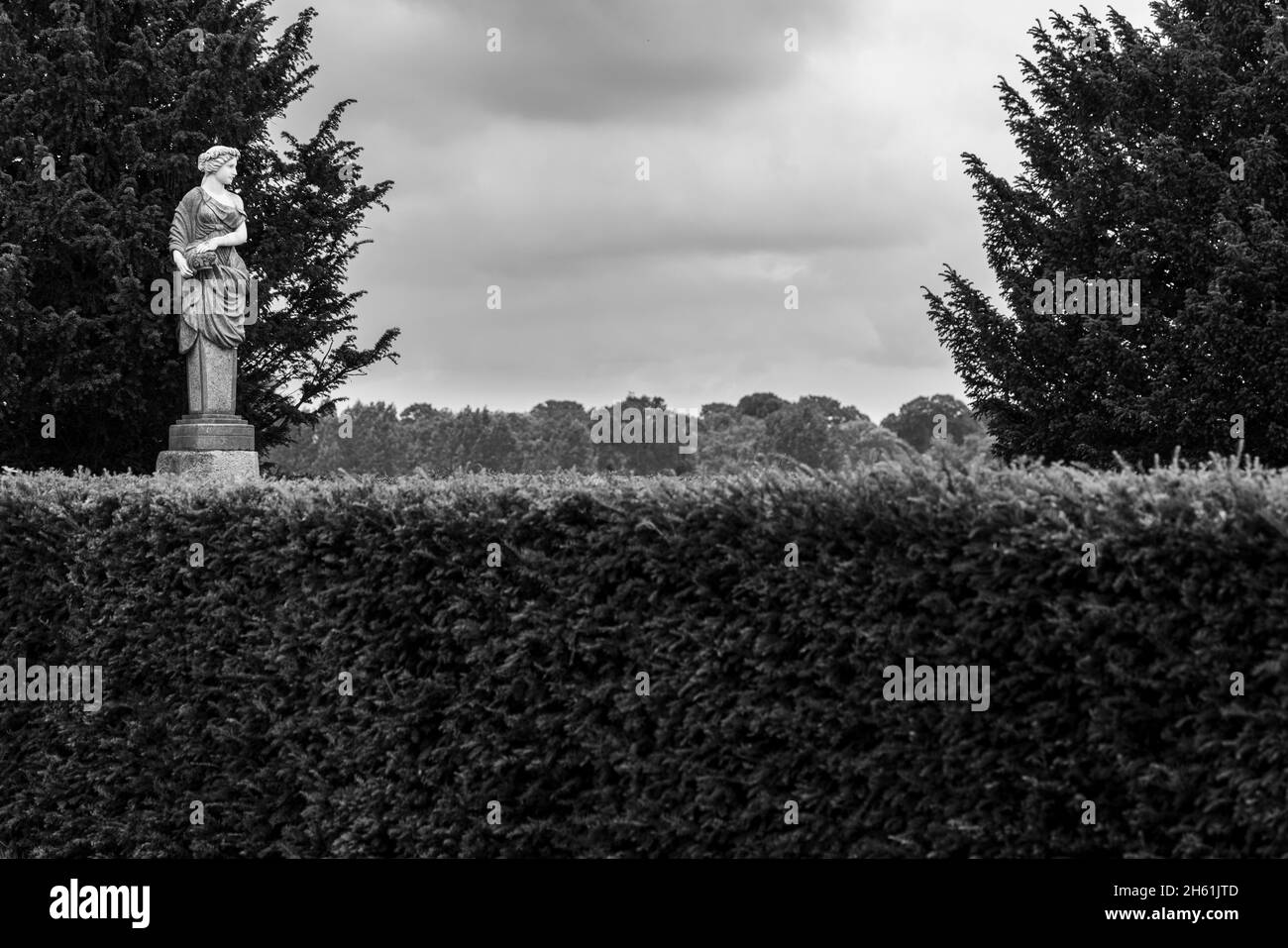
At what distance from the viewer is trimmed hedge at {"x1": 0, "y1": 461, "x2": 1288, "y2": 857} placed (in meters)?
5.20

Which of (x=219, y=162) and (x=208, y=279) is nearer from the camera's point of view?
(x=219, y=162)

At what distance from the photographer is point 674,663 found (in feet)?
20.6

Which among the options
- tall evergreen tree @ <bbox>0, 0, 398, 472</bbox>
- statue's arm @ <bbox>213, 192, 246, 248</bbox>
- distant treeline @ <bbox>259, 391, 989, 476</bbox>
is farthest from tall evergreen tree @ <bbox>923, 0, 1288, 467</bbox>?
distant treeline @ <bbox>259, 391, 989, 476</bbox>

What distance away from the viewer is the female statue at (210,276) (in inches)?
742

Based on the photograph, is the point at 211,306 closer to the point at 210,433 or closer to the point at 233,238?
the point at 233,238

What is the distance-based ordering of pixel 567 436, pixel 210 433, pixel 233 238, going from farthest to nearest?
pixel 567 436
pixel 233 238
pixel 210 433

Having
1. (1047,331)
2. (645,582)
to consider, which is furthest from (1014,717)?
(1047,331)

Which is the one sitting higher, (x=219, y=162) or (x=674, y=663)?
(x=219, y=162)

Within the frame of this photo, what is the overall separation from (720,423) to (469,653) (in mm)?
74965

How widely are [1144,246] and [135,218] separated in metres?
16.6

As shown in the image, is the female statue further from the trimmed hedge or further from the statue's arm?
the trimmed hedge

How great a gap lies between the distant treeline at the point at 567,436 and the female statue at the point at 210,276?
5470cm

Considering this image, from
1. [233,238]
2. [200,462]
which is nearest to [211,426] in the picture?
[200,462]
